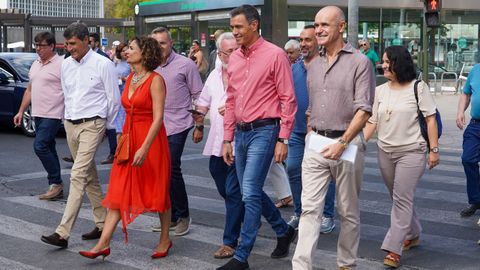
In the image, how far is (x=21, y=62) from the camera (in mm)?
17062

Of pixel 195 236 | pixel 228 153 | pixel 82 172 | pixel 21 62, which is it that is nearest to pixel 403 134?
pixel 228 153

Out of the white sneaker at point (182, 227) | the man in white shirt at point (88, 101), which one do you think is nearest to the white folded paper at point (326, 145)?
the white sneaker at point (182, 227)

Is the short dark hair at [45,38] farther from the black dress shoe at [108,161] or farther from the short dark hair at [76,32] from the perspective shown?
the black dress shoe at [108,161]

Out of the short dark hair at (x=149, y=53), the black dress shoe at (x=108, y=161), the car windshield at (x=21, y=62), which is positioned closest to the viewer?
the short dark hair at (x=149, y=53)

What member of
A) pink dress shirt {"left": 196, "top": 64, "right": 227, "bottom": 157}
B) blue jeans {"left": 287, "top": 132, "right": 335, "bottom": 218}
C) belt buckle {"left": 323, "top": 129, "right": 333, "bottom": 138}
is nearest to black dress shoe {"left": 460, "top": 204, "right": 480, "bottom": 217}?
blue jeans {"left": 287, "top": 132, "right": 335, "bottom": 218}

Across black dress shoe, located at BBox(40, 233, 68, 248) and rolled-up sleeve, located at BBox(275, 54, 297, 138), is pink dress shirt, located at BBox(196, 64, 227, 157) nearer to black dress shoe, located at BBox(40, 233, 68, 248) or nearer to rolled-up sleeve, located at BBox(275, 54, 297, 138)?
rolled-up sleeve, located at BBox(275, 54, 297, 138)

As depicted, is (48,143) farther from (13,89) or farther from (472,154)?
(13,89)

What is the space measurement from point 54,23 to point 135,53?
3328 cm

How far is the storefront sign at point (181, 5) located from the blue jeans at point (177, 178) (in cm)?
2179

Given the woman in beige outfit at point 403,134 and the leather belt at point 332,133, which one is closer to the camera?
the leather belt at point 332,133

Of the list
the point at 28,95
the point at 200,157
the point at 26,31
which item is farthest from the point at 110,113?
the point at 26,31

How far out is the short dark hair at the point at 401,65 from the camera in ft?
21.7

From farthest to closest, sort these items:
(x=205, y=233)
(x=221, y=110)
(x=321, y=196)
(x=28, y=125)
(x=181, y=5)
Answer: (x=181, y=5), (x=28, y=125), (x=205, y=233), (x=221, y=110), (x=321, y=196)

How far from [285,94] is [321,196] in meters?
0.83
